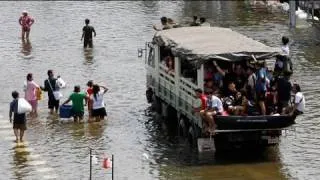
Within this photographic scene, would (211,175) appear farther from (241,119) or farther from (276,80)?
(276,80)

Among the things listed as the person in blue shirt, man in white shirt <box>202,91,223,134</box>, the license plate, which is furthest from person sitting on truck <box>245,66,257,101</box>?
man in white shirt <box>202,91,223,134</box>

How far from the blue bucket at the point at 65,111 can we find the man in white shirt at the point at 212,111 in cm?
536

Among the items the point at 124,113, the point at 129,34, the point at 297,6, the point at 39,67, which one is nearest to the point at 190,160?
the point at 124,113

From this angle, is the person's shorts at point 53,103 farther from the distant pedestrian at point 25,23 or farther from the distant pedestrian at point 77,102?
the distant pedestrian at point 25,23

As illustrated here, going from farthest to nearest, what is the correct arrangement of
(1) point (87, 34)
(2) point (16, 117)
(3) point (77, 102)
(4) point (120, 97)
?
(1) point (87, 34) < (4) point (120, 97) < (3) point (77, 102) < (2) point (16, 117)

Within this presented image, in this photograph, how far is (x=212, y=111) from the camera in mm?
18844

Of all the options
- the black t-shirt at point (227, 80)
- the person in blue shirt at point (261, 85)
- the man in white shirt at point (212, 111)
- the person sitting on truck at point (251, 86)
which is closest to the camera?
the man in white shirt at point (212, 111)

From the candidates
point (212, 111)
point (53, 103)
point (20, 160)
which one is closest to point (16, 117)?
point (20, 160)

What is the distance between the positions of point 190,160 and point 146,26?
22021mm

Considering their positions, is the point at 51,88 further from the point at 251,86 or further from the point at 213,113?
the point at 213,113

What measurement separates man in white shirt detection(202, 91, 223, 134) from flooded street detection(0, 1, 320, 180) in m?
0.90

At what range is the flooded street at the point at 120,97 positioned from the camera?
62.0 feet

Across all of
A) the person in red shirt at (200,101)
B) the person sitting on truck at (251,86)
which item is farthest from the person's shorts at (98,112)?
the person sitting on truck at (251,86)

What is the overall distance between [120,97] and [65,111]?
11.1 ft
